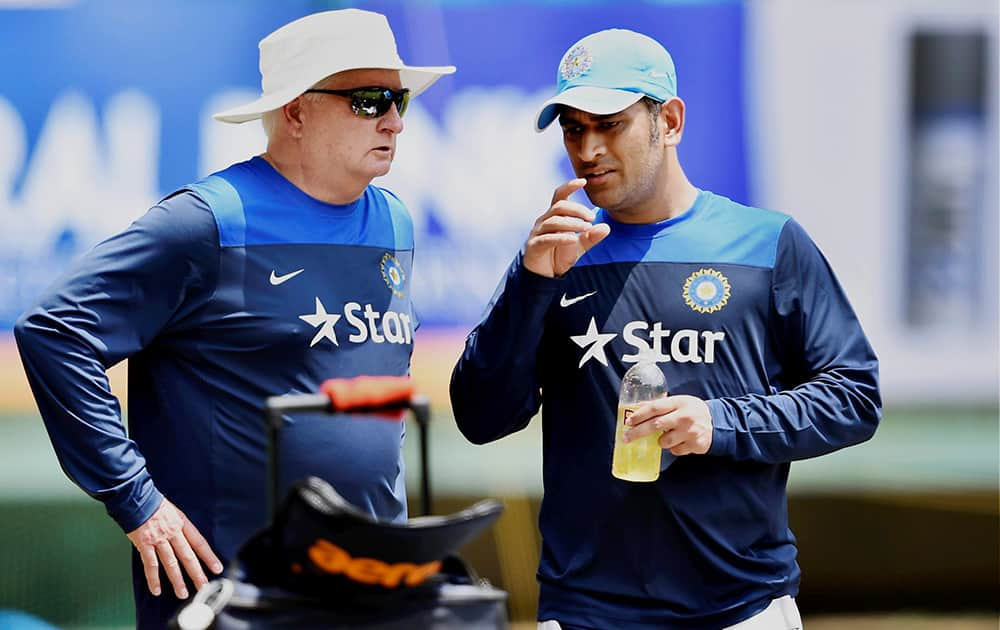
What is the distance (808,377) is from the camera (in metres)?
3.43

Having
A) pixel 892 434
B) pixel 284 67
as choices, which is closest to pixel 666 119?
pixel 284 67

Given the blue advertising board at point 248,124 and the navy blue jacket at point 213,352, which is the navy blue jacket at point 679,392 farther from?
the blue advertising board at point 248,124

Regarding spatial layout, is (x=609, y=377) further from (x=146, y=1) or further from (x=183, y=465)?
(x=146, y=1)

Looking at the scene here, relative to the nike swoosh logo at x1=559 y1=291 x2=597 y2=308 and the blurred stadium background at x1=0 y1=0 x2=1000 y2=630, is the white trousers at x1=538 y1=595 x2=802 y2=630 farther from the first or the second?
the blurred stadium background at x1=0 y1=0 x2=1000 y2=630

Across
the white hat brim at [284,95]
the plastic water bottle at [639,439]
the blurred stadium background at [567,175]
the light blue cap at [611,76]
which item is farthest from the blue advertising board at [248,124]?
the plastic water bottle at [639,439]

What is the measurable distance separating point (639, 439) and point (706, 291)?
42 centimetres

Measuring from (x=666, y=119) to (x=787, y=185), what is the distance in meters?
3.10

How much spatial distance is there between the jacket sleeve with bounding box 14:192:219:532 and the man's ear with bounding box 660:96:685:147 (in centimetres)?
Result: 105

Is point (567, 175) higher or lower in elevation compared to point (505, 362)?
higher

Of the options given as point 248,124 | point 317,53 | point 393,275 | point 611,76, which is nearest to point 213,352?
point 393,275

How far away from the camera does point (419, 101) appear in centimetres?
629

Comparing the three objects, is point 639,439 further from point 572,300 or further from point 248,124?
point 248,124

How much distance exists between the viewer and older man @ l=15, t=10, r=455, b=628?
316 centimetres

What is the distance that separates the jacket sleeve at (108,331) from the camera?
10.3 feet
